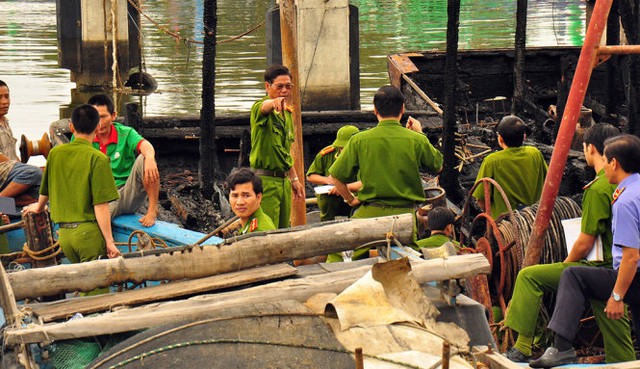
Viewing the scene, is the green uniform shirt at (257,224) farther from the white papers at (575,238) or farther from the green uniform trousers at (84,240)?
the white papers at (575,238)

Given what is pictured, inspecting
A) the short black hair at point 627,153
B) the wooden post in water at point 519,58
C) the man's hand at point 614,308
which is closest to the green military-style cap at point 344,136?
the short black hair at point 627,153

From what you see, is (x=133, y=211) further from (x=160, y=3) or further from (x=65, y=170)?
(x=160, y=3)

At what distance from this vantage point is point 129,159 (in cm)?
842

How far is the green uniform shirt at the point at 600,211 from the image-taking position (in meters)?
5.93

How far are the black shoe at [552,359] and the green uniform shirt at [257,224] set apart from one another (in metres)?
1.78

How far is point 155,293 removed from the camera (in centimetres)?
516

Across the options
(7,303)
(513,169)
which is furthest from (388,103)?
(7,303)

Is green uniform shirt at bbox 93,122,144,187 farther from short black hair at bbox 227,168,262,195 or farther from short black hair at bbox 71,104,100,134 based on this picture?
short black hair at bbox 227,168,262,195

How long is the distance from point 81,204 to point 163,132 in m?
5.59

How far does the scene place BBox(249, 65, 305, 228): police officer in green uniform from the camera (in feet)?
26.7

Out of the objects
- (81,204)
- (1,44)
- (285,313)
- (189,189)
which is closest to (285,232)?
(285,313)

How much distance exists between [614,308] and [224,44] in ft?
93.3

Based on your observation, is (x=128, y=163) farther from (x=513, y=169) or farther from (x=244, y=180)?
(x=513, y=169)

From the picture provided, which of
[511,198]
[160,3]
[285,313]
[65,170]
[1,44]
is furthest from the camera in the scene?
[160,3]
